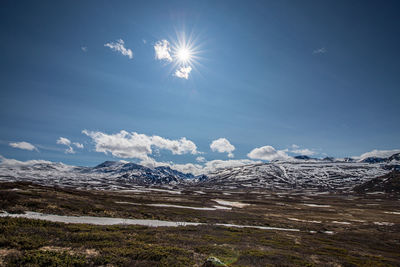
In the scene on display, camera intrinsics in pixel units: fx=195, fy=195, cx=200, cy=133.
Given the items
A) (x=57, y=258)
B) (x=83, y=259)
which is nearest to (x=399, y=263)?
(x=83, y=259)

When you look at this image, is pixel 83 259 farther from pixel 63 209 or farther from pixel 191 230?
pixel 63 209

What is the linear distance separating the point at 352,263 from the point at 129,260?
25359mm

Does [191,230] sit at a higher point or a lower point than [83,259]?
lower

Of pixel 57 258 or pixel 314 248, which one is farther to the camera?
pixel 314 248

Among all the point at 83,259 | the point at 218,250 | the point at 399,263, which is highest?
the point at 83,259

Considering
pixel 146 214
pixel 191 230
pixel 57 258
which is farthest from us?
pixel 146 214

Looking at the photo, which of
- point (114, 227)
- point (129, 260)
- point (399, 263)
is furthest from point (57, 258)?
point (399, 263)

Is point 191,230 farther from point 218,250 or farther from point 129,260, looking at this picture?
point 129,260

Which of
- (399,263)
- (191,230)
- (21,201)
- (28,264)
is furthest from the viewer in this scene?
(21,201)

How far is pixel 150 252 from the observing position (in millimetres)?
18656

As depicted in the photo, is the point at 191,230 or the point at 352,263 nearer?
the point at 352,263

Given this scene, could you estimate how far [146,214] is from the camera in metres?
45.2

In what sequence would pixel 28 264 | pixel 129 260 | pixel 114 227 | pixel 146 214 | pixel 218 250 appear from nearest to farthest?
pixel 28 264, pixel 129 260, pixel 218 250, pixel 114 227, pixel 146 214

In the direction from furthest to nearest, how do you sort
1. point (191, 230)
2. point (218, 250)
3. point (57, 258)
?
point (191, 230), point (218, 250), point (57, 258)
